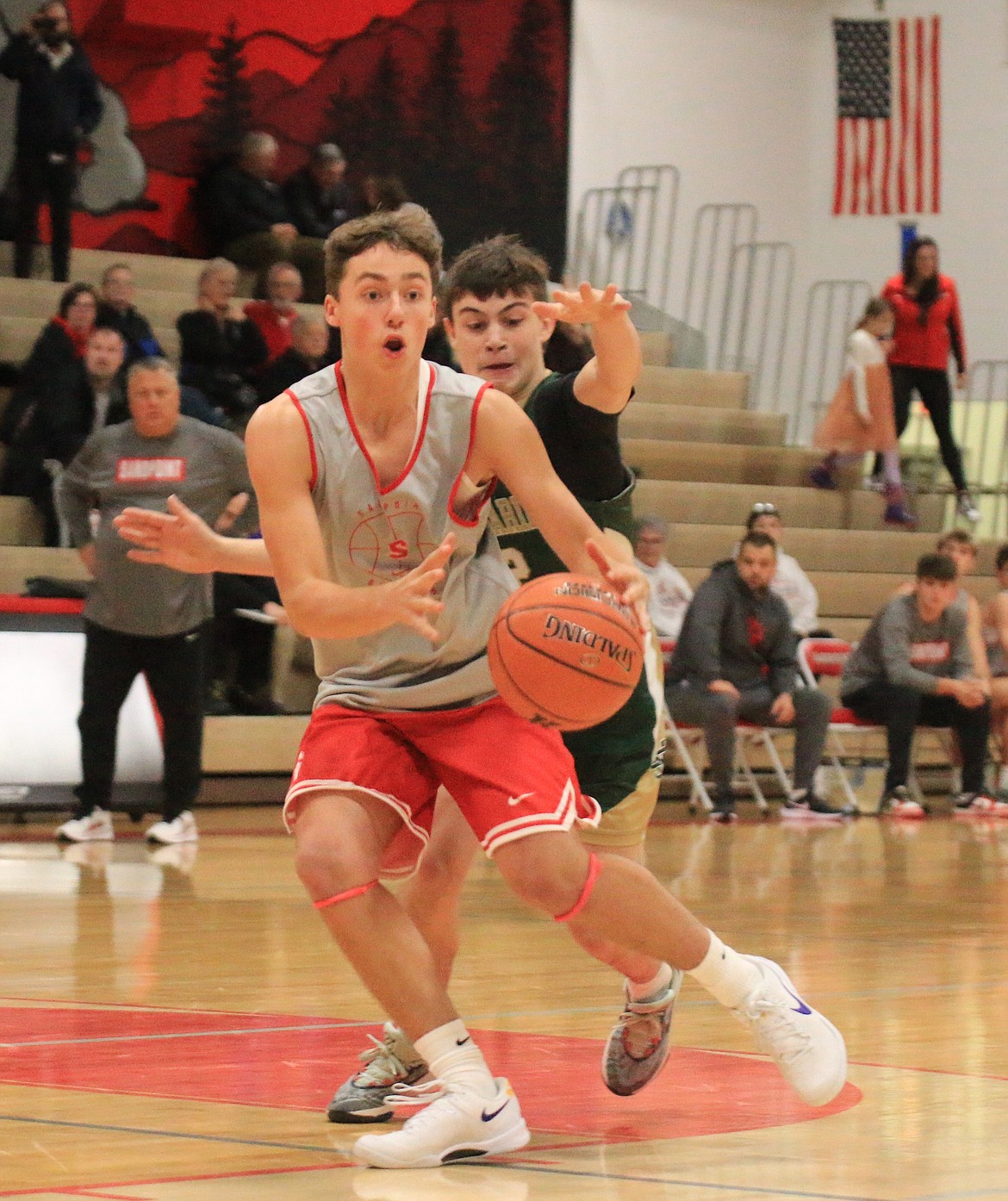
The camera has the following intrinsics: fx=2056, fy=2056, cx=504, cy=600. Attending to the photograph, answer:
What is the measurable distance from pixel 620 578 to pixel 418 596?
411 millimetres

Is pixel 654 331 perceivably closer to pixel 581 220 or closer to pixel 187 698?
pixel 581 220

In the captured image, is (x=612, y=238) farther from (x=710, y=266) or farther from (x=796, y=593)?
(x=796, y=593)

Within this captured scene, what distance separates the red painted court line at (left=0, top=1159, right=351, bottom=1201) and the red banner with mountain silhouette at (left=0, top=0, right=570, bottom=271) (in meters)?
12.5

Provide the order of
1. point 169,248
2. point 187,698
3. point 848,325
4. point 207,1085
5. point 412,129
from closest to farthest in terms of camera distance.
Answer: point 207,1085, point 187,698, point 169,248, point 412,129, point 848,325

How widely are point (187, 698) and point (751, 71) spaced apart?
11671 millimetres

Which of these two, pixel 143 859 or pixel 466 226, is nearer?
pixel 143 859

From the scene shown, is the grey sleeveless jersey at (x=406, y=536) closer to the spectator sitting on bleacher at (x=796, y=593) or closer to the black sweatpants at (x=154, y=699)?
the black sweatpants at (x=154, y=699)

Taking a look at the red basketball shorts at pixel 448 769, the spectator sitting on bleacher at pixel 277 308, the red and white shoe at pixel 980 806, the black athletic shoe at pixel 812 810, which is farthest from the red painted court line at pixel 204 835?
the red basketball shorts at pixel 448 769

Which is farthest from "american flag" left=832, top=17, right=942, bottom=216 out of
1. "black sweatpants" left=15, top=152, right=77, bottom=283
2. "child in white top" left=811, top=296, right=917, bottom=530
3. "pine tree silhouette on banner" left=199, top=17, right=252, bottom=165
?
"black sweatpants" left=15, top=152, right=77, bottom=283

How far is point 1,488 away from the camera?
11.0 m

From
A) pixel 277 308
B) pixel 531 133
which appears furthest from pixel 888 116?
pixel 277 308

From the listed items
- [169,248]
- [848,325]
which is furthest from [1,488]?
[848,325]

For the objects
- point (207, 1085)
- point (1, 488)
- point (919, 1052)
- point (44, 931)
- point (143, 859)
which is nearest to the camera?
point (207, 1085)

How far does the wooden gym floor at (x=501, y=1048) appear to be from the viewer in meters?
2.91
